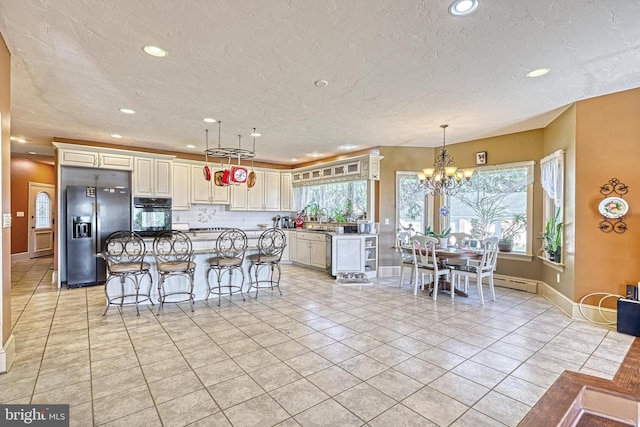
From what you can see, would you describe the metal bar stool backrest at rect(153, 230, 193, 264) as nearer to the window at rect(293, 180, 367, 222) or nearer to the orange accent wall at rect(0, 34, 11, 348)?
the orange accent wall at rect(0, 34, 11, 348)

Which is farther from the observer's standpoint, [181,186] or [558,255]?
[181,186]

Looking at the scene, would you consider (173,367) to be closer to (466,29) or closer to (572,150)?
(466,29)

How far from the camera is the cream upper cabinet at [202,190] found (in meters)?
7.07

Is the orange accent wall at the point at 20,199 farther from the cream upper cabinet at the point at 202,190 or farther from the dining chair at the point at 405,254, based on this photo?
the dining chair at the point at 405,254

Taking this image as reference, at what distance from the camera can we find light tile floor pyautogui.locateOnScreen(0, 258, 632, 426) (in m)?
2.05

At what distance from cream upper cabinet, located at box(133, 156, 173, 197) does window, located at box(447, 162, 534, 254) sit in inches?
230

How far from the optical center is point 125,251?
4082 millimetres

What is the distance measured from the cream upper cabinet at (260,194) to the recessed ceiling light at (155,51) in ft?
16.2

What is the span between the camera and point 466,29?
90.6 inches

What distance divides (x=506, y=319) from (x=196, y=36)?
4483 mm

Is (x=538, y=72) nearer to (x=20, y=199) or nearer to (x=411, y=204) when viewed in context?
(x=411, y=204)

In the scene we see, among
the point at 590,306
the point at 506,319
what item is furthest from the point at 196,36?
the point at 590,306

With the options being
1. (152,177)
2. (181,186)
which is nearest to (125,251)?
(152,177)

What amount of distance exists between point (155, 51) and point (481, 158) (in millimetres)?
5376
